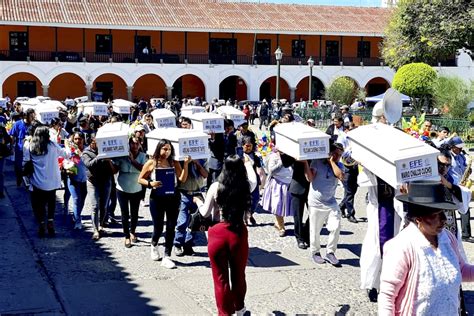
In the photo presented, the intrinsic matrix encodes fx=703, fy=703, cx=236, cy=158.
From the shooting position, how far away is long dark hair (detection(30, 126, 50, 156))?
8859 mm

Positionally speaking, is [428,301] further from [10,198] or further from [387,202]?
[10,198]

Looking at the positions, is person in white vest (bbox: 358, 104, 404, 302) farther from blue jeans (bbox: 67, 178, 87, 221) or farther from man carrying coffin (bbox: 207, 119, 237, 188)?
blue jeans (bbox: 67, 178, 87, 221)

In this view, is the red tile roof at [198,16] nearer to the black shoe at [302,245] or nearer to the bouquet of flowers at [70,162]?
the bouquet of flowers at [70,162]

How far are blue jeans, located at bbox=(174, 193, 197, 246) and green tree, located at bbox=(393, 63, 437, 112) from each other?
70.8 ft

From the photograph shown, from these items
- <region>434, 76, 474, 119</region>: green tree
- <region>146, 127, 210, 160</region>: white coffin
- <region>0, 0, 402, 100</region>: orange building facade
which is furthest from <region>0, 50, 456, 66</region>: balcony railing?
<region>146, 127, 210, 160</region>: white coffin

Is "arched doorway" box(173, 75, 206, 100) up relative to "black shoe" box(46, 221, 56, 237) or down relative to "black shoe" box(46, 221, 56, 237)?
up

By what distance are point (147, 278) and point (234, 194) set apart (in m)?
2.22

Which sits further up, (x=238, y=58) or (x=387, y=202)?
(x=238, y=58)

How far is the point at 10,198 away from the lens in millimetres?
12281

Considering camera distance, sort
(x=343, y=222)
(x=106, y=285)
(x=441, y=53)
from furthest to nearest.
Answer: (x=441, y=53) → (x=343, y=222) → (x=106, y=285)

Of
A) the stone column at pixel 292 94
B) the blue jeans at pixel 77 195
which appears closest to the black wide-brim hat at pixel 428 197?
the blue jeans at pixel 77 195

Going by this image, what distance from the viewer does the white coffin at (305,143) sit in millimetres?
7562

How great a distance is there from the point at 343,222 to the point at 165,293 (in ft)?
13.9

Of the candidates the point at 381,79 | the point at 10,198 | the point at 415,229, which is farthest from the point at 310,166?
the point at 381,79
